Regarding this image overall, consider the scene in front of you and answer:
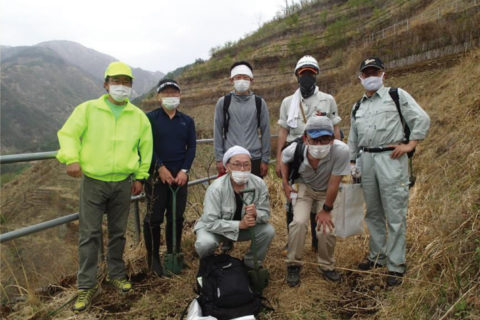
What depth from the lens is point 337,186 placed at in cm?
280

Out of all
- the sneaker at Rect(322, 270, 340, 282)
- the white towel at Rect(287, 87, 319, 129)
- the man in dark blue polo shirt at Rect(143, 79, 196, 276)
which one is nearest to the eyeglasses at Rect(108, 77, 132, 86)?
the man in dark blue polo shirt at Rect(143, 79, 196, 276)

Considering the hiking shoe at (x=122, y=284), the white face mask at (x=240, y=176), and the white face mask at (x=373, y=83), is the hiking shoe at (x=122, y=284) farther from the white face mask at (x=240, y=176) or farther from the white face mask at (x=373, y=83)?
the white face mask at (x=373, y=83)

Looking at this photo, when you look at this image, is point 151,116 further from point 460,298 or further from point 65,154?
point 460,298

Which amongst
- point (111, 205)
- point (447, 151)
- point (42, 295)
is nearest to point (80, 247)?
point (111, 205)

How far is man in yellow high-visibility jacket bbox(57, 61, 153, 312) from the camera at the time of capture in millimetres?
2513

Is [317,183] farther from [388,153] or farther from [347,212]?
[388,153]

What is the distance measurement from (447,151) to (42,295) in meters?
6.48

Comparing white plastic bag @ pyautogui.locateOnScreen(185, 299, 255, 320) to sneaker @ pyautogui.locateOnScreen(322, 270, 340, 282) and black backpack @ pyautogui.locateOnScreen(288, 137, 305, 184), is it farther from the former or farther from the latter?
black backpack @ pyautogui.locateOnScreen(288, 137, 305, 184)

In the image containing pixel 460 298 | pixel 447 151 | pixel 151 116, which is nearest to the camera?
pixel 460 298

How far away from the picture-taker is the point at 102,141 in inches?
101

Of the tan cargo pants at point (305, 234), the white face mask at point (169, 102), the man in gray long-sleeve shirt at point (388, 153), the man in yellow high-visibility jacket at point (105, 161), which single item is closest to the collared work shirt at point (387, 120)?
the man in gray long-sleeve shirt at point (388, 153)

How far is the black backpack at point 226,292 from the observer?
7.58 feet

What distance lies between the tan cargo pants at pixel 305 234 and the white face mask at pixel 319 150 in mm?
404

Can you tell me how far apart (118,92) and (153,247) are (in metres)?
1.54
